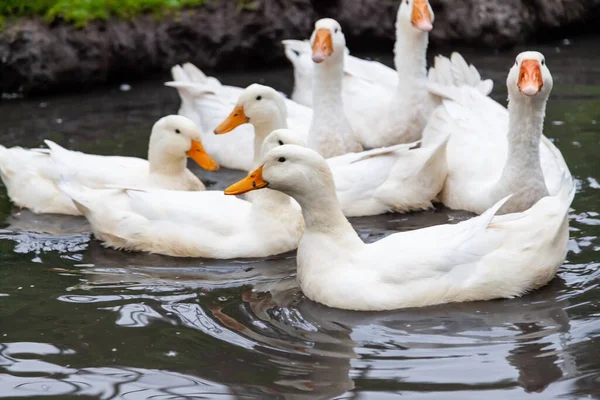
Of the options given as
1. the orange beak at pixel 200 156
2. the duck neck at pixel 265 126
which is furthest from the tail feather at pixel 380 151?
the orange beak at pixel 200 156

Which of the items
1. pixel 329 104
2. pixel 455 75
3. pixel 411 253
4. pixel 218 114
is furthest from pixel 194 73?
pixel 411 253

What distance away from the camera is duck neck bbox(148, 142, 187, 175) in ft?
26.3

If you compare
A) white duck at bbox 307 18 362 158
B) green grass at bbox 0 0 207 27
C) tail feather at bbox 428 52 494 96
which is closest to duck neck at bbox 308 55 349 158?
white duck at bbox 307 18 362 158

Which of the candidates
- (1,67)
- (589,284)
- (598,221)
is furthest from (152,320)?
(1,67)

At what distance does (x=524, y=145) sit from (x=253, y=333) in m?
2.64

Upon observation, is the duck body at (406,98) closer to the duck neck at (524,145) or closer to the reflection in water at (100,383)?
the duck neck at (524,145)

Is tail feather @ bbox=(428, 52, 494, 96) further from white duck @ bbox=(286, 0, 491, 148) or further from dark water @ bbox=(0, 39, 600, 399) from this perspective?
dark water @ bbox=(0, 39, 600, 399)

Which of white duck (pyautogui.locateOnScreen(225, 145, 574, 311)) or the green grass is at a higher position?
the green grass

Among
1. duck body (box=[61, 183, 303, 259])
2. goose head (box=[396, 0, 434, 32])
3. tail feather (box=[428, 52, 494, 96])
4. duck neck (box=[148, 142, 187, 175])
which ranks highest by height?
goose head (box=[396, 0, 434, 32])

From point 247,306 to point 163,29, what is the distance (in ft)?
25.3

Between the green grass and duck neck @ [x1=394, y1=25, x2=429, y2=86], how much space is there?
188 inches

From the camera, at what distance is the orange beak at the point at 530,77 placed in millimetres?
6594

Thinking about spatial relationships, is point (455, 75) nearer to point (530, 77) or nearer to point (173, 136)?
point (530, 77)

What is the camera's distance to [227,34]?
13320mm
